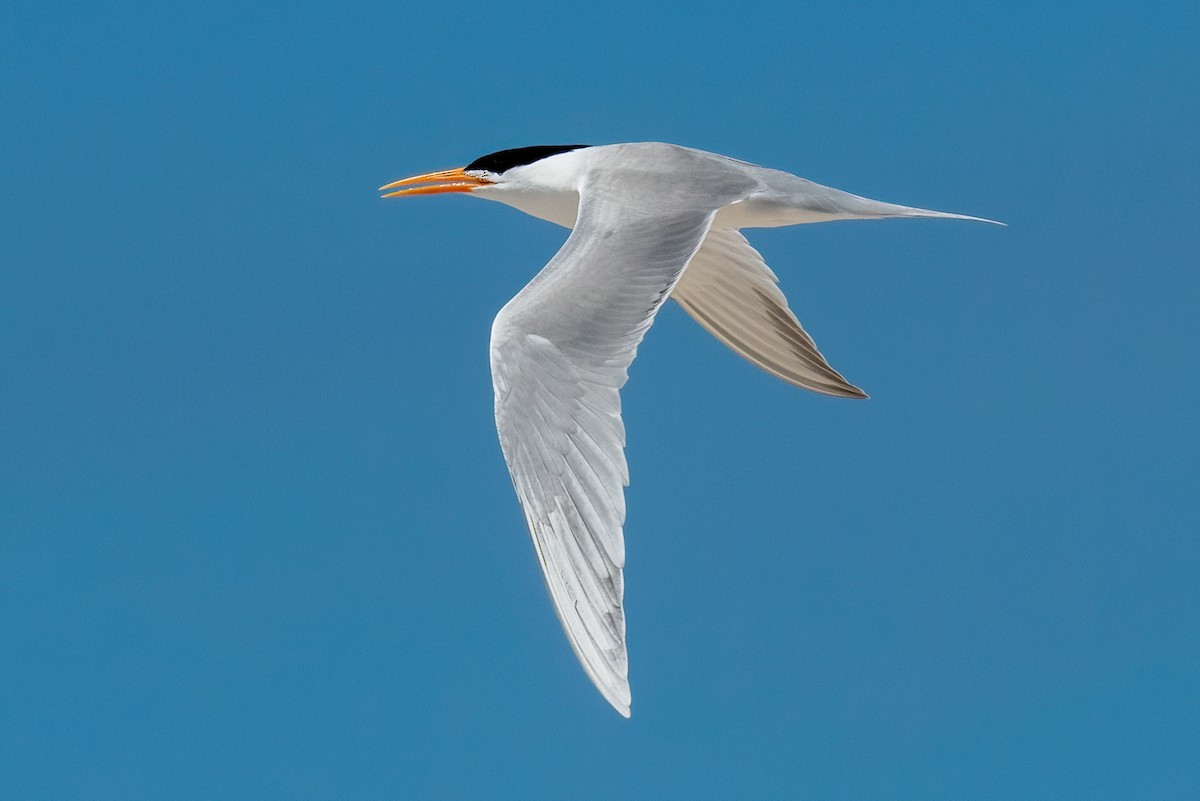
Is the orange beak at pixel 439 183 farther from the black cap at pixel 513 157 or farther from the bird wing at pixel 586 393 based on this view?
the bird wing at pixel 586 393

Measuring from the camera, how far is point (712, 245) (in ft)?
24.8

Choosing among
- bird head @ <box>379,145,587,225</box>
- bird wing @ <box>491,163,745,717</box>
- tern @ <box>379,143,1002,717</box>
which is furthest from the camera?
bird head @ <box>379,145,587,225</box>

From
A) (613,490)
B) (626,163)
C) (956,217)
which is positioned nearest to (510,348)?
(613,490)

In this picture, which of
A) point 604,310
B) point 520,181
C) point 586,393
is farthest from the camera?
point 520,181

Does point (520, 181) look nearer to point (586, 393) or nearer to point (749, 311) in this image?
point (749, 311)

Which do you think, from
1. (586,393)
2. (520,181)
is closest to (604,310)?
(586,393)

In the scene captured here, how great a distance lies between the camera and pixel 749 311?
7.59 metres

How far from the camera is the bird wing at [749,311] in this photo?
295 inches

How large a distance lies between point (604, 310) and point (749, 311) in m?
1.98

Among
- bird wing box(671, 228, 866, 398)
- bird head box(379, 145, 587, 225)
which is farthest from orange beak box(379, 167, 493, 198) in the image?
bird wing box(671, 228, 866, 398)

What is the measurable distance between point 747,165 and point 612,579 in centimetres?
269

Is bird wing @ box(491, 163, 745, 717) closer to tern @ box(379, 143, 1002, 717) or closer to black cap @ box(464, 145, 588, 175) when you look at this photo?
tern @ box(379, 143, 1002, 717)

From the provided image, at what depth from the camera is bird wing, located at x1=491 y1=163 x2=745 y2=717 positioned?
495 centimetres

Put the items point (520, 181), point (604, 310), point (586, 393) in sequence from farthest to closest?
point (520, 181) < point (604, 310) < point (586, 393)
